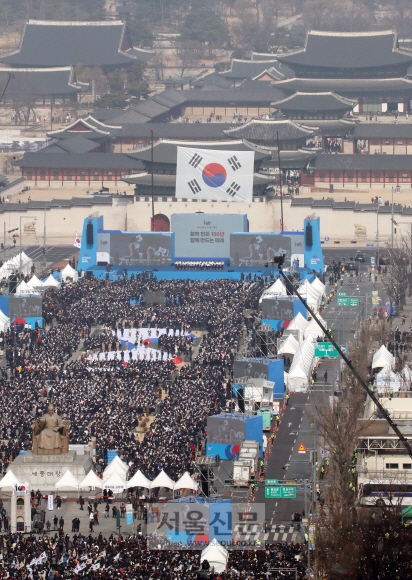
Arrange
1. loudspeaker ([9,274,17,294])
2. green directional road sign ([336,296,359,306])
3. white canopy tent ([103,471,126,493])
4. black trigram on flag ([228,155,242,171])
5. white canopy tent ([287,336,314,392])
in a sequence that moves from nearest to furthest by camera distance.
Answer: white canopy tent ([103,471,126,493]) → white canopy tent ([287,336,314,392]) → green directional road sign ([336,296,359,306]) → loudspeaker ([9,274,17,294]) → black trigram on flag ([228,155,242,171])

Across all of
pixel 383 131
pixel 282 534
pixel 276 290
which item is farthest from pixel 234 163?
pixel 282 534

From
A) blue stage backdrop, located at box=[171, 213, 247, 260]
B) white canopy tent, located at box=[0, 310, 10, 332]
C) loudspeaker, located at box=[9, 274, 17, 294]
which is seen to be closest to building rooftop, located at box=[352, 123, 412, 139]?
blue stage backdrop, located at box=[171, 213, 247, 260]

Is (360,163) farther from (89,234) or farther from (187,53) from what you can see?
(187,53)

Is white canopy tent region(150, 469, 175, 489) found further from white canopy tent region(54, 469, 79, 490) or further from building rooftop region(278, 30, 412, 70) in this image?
building rooftop region(278, 30, 412, 70)

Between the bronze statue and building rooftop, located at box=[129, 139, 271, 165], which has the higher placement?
building rooftop, located at box=[129, 139, 271, 165]

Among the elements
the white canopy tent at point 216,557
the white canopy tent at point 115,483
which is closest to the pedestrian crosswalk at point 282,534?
the white canopy tent at point 216,557

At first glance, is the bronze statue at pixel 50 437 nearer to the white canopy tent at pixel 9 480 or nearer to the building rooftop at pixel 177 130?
the white canopy tent at pixel 9 480
